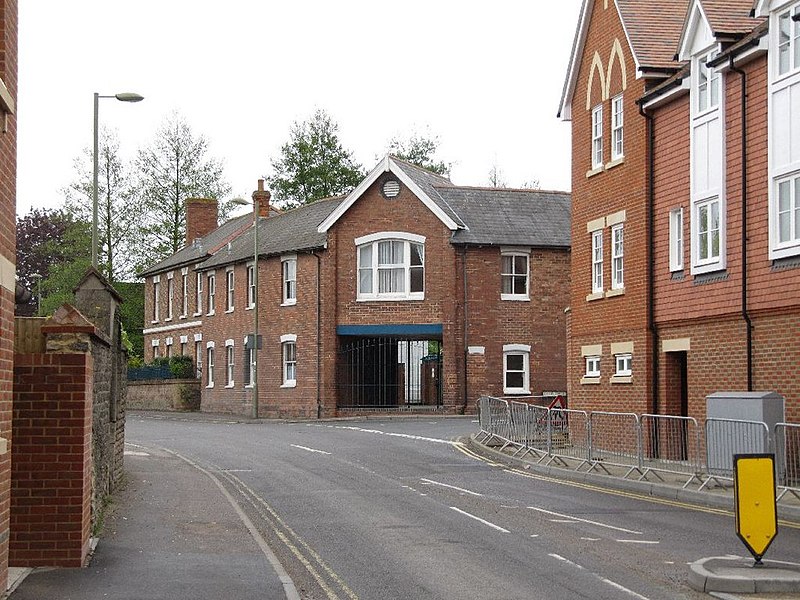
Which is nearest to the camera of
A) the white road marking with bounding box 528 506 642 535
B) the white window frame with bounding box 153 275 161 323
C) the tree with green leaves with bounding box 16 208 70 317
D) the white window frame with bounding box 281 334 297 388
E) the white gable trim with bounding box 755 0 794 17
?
the white road marking with bounding box 528 506 642 535

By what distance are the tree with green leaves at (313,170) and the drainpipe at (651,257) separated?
59418mm

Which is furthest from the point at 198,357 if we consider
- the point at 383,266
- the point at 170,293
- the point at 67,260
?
the point at 67,260

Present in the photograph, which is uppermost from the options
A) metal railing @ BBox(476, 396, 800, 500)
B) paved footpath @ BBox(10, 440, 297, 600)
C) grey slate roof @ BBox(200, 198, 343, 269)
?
grey slate roof @ BBox(200, 198, 343, 269)

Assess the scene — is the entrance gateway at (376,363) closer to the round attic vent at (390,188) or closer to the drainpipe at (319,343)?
the drainpipe at (319,343)

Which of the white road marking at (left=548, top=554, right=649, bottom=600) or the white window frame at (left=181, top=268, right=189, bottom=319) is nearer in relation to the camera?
the white road marking at (left=548, top=554, right=649, bottom=600)

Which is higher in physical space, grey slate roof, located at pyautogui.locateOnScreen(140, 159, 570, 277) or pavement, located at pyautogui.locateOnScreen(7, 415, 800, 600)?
grey slate roof, located at pyautogui.locateOnScreen(140, 159, 570, 277)

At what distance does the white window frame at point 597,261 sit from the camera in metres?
29.3

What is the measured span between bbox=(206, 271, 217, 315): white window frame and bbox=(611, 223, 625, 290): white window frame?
30020 mm

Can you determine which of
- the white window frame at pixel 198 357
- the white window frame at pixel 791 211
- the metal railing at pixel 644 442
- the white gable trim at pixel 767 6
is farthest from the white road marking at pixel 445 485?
the white window frame at pixel 198 357

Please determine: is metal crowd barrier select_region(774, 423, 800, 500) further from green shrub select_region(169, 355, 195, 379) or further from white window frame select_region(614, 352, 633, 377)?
green shrub select_region(169, 355, 195, 379)

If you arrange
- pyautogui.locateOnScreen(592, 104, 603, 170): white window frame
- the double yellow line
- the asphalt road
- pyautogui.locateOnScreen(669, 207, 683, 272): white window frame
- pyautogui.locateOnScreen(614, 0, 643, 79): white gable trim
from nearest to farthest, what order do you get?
the asphalt road
the double yellow line
pyautogui.locateOnScreen(669, 207, 683, 272): white window frame
pyautogui.locateOnScreen(614, 0, 643, 79): white gable trim
pyautogui.locateOnScreen(592, 104, 603, 170): white window frame

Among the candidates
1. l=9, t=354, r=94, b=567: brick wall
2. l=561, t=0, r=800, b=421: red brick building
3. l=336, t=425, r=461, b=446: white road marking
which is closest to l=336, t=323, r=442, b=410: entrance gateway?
l=336, t=425, r=461, b=446: white road marking

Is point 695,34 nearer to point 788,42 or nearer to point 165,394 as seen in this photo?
point 788,42

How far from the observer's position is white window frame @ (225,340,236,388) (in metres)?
52.8
